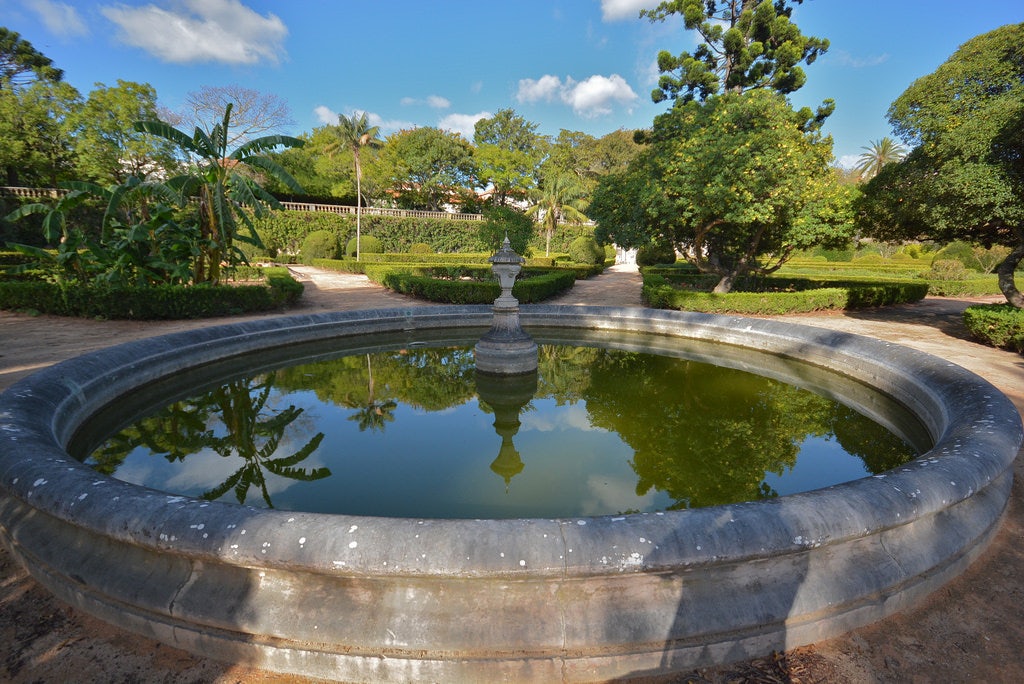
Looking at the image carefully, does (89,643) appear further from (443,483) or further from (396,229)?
(396,229)

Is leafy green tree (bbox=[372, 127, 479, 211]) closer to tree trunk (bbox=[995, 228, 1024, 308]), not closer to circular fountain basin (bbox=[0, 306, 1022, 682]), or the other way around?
tree trunk (bbox=[995, 228, 1024, 308])

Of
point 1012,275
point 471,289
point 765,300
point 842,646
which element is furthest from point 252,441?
point 1012,275

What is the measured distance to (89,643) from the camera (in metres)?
2.81

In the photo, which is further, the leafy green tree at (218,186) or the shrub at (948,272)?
the shrub at (948,272)

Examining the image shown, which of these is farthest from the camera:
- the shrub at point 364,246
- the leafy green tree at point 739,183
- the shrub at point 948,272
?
the shrub at point 364,246

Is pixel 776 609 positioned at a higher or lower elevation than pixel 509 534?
lower

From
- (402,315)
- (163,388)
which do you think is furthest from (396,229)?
(163,388)

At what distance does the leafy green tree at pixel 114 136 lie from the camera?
28.1 meters

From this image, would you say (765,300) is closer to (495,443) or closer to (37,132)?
(495,443)

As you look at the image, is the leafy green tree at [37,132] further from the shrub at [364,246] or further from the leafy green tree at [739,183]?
A: the leafy green tree at [739,183]

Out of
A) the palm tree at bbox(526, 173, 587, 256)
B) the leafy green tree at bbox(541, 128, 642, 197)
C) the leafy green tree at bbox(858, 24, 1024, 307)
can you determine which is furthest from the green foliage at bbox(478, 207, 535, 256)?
the leafy green tree at bbox(541, 128, 642, 197)

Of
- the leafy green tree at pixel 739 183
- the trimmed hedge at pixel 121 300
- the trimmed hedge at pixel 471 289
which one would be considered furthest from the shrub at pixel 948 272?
the trimmed hedge at pixel 121 300

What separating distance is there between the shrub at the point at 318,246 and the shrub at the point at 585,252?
18.5 meters

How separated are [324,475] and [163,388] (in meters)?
4.63
